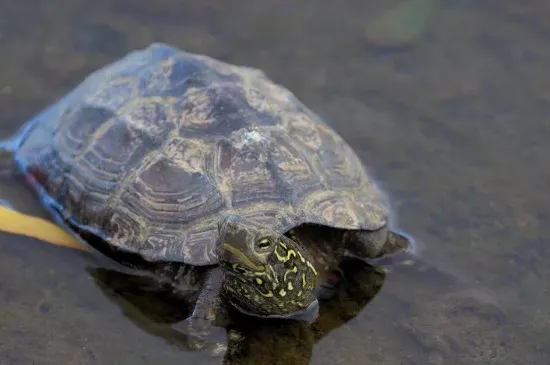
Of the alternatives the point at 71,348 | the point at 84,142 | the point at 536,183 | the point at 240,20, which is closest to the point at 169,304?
the point at 71,348

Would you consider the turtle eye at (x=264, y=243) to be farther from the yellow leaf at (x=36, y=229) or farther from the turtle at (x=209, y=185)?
the yellow leaf at (x=36, y=229)

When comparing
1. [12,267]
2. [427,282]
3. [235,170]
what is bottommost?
[12,267]

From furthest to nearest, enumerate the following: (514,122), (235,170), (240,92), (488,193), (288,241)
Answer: (514,122), (488,193), (240,92), (235,170), (288,241)

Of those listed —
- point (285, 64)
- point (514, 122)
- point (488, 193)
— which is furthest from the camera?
point (285, 64)

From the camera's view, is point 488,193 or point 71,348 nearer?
point 71,348

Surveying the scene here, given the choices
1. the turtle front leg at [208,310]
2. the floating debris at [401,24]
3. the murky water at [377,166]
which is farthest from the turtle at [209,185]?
the floating debris at [401,24]

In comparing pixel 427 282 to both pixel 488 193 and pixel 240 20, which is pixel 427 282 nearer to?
pixel 488 193

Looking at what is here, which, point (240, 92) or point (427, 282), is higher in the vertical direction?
point (240, 92)
